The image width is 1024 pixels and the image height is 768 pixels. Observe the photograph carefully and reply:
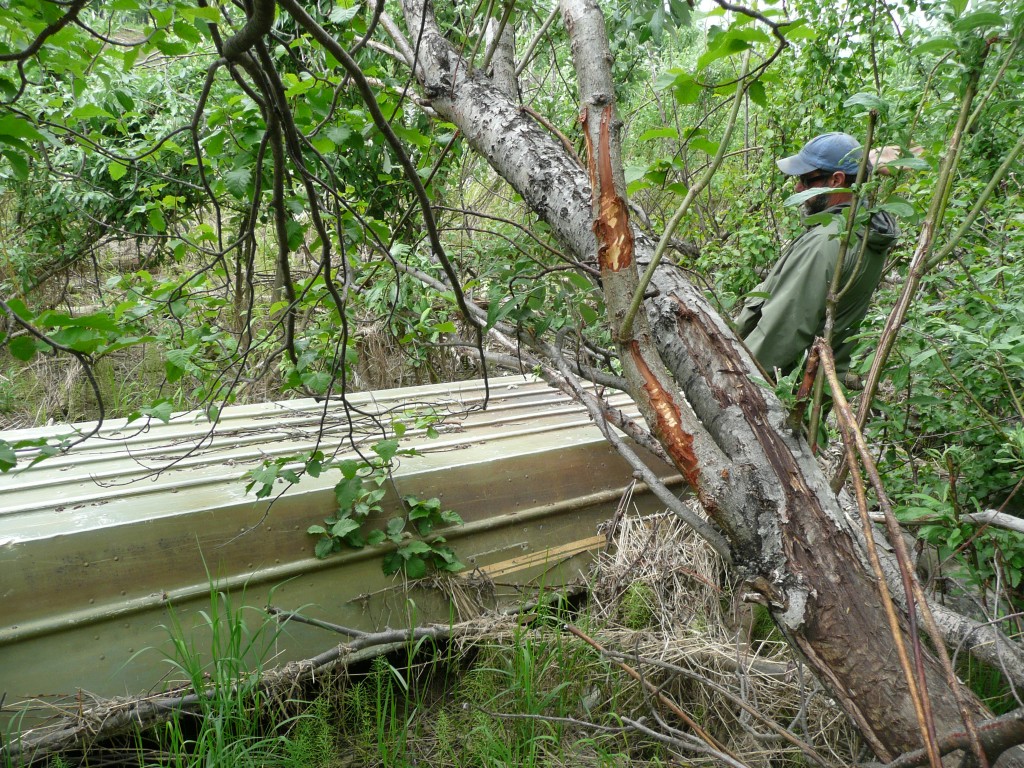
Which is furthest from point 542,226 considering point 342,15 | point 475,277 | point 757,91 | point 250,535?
point 250,535

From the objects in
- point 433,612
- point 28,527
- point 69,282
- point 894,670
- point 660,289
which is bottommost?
point 433,612

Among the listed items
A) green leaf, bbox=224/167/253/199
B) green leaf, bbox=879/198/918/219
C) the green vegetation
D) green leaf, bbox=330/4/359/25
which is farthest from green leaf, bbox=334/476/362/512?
green leaf, bbox=879/198/918/219

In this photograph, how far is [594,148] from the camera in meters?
1.68

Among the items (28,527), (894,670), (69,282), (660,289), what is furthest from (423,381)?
(894,670)

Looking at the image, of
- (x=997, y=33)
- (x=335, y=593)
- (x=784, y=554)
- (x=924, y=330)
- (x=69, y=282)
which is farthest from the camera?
(x=69, y=282)

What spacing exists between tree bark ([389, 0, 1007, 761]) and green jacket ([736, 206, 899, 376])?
1.12m

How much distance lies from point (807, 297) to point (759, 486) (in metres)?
1.53

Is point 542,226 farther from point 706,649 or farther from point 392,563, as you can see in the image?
point 706,649

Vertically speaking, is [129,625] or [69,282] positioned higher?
[69,282]

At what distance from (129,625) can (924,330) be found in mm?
2751

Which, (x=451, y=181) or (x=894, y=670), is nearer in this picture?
(x=894, y=670)

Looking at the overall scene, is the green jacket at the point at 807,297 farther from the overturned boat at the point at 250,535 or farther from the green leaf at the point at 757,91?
the green leaf at the point at 757,91

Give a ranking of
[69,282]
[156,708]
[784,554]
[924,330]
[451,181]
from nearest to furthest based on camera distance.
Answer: [784,554] → [156,708] → [924,330] → [451,181] → [69,282]

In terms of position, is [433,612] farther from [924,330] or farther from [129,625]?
[924,330]
